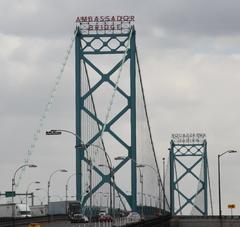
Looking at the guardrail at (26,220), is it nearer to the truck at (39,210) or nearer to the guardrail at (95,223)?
the guardrail at (95,223)

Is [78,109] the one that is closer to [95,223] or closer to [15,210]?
[15,210]

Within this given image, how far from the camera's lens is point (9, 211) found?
121688 millimetres

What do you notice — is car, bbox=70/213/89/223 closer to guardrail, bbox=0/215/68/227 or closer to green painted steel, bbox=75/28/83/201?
green painted steel, bbox=75/28/83/201

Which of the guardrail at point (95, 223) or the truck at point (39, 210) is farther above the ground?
the truck at point (39, 210)

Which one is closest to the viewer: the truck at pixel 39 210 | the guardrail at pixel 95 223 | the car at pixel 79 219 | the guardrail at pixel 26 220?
the guardrail at pixel 95 223

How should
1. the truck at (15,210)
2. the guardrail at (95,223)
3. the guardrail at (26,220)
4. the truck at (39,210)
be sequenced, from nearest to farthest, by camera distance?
the guardrail at (95,223) → the guardrail at (26,220) → the truck at (15,210) → the truck at (39,210)

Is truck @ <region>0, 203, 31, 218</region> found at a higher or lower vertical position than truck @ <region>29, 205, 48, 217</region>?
lower

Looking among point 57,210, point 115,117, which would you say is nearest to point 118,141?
point 115,117

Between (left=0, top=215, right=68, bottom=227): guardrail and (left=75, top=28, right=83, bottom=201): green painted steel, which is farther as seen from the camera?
(left=75, top=28, right=83, bottom=201): green painted steel

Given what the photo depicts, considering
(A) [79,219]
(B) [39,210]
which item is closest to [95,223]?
(A) [79,219]

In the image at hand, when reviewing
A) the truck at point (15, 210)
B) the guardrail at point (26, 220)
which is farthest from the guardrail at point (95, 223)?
the truck at point (15, 210)

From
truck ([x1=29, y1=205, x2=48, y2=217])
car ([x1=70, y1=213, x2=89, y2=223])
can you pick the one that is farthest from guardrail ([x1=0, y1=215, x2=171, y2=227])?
truck ([x1=29, y1=205, x2=48, y2=217])

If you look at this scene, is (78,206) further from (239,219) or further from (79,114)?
(239,219)

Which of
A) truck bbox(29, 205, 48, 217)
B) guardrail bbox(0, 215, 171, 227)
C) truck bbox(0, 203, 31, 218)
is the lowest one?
guardrail bbox(0, 215, 171, 227)
